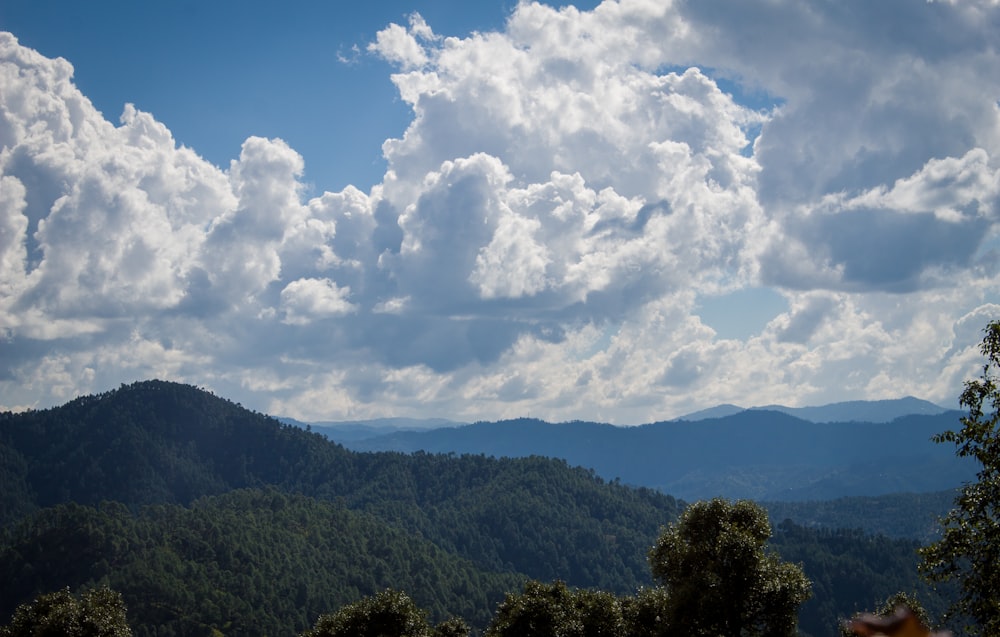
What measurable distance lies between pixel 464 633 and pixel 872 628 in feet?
275

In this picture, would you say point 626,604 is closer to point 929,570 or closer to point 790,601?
point 790,601

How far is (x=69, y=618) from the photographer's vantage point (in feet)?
213

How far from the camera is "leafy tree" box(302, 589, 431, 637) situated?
217ft

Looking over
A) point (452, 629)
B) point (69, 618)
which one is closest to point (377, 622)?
point (452, 629)

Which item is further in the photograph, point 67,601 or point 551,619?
point 67,601

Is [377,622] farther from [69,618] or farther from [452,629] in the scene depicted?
[69,618]

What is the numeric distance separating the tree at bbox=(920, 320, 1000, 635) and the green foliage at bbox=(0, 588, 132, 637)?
207ft

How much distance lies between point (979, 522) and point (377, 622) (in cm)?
5162

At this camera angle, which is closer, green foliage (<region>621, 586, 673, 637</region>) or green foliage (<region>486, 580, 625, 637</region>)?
green foliage (<region>486, 580, 625, 637</region>)

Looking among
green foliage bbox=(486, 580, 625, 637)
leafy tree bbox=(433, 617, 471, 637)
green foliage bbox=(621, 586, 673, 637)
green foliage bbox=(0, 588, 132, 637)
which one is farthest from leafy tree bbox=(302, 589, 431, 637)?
green foliage bbox=(621, 586, 673, 637)

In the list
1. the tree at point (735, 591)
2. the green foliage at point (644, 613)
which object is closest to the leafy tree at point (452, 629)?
the green foliage at point (644, 613)

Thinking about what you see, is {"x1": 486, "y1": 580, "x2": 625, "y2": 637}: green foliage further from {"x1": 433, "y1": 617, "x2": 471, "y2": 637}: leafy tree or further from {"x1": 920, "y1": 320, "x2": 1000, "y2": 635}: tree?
{"x1": 920, "y1": 320, "x2": 1000, "y2": 635}: tree

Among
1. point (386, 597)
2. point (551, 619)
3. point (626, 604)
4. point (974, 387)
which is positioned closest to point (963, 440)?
point (974, 387)

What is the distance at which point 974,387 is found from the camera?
27.0 metres
